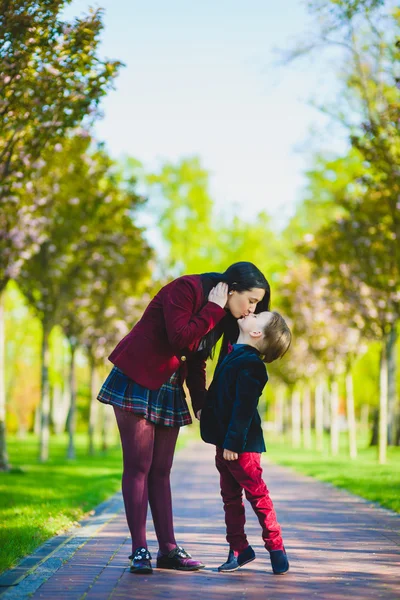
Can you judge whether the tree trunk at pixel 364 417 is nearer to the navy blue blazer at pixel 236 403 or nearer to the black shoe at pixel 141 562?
the navy blue blazer at pixel 236 403

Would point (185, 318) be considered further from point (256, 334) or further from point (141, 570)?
point (141, 570)

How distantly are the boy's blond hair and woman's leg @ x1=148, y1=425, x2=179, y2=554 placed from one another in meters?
0.84

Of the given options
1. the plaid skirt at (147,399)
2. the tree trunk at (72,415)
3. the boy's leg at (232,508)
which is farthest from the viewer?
the tree trunk at (72,415)

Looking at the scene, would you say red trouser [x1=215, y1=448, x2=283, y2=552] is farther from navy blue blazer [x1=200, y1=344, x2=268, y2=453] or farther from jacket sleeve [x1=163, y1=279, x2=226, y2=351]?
jacket sleeve [x1=163, y1=279, x2=226, y2=351]

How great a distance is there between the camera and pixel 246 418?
18.8 ft

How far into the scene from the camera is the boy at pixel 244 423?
226 inches

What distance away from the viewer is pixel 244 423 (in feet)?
18.8

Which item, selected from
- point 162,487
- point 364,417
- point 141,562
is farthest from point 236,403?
point 364,417

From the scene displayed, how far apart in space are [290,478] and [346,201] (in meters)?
7.02

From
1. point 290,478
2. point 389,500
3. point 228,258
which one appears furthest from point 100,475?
point 228,258

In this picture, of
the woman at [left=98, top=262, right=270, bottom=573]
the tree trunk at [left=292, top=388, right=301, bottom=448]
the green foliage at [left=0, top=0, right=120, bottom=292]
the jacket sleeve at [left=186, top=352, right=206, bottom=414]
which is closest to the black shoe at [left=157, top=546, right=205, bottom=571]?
the woman at [left=98, top=262, right=270, bottom=573]

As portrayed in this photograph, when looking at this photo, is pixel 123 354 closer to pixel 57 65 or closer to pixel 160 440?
pixel 160 440

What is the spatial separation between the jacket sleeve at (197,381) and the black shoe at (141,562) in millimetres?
984

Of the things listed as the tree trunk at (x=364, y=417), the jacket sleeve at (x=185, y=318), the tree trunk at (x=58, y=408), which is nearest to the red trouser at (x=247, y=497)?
Answer: the jacket sleeve at (x=185, y=318)
